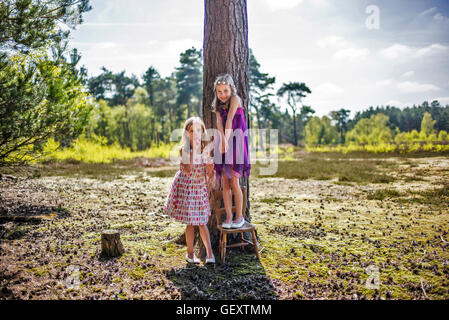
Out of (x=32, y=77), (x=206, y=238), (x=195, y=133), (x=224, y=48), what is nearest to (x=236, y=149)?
(x=195, y=133)

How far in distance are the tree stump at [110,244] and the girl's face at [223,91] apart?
2.31m

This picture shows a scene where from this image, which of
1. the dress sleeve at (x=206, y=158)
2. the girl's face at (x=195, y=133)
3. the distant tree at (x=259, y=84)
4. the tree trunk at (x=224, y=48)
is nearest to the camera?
the girl's face at (x=195, y=133)

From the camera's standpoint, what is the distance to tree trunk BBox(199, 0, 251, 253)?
3.73m

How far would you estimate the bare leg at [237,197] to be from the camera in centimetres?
342

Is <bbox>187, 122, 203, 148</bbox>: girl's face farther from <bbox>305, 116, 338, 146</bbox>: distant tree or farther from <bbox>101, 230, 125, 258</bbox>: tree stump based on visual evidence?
<bbox>305, 116, 338, 146</bbox>: distant tree

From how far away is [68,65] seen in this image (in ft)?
20.1

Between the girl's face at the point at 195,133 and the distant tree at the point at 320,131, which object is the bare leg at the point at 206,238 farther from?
the distant tree at the point at 320,131

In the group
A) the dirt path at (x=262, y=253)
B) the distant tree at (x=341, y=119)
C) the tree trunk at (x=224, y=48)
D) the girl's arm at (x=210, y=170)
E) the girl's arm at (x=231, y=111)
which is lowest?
the dirt path at (x=262, y=253)

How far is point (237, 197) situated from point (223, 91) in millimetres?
1360

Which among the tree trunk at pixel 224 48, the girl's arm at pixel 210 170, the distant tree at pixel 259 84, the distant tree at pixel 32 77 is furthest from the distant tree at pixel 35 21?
the distant tree at pixel 259 84

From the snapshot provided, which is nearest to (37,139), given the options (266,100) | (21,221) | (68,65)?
(21,221)

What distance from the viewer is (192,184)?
3.34m
